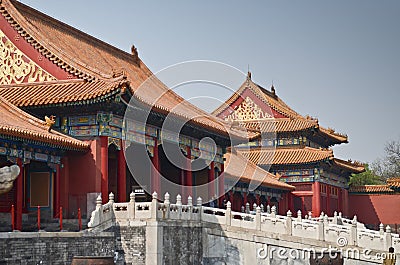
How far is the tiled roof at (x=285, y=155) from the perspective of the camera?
44969 mm

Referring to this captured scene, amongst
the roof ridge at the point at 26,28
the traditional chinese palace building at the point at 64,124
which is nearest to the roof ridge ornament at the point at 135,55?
the traditional chinese palace building at the point at 64,124

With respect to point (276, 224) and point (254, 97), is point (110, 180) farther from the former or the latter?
point (254, 97)

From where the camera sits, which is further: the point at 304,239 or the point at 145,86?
the point at 145,86

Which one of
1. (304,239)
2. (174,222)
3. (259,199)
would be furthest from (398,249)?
(259,199)

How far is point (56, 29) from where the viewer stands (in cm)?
2820

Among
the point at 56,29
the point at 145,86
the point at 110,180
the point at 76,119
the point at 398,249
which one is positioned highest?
the point at 56,29

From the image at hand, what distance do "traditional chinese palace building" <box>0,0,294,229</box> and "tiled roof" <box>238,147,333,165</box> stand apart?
57.9ft

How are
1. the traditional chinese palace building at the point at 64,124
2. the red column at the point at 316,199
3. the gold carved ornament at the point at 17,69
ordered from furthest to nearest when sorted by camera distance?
the red column at the point at 316,199, the gold carved ornament at the point at 17,69, the traditional chinese palace building at the point at 64,124

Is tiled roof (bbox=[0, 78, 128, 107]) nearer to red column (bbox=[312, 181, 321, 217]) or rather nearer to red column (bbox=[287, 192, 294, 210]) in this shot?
red column (bbox=[287, 192, 294, 210])

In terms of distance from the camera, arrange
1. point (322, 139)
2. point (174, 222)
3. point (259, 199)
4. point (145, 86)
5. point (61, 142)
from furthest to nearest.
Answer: point (322, 139) < point (259, 199) < point (145, 86) < point (174, 222) < point (61, 142)

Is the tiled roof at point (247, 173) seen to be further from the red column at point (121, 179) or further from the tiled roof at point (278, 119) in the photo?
the red column at point (121, 179)

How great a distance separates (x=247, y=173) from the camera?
39.3m

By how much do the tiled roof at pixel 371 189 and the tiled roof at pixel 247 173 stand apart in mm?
7086

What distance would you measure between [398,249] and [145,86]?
1222 cm
